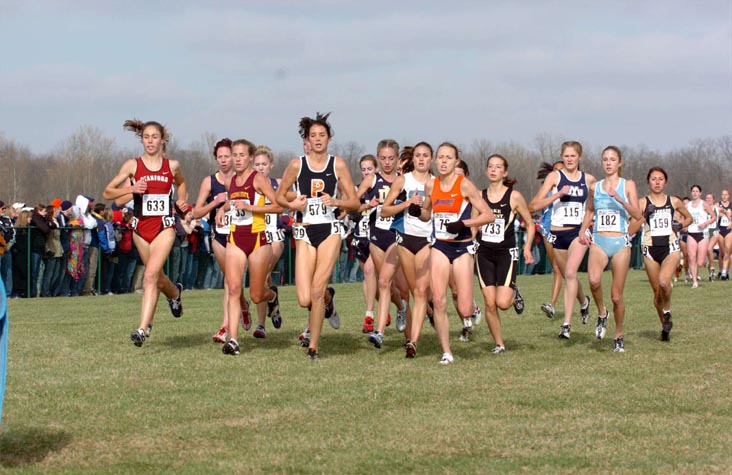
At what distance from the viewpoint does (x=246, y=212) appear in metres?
13.0

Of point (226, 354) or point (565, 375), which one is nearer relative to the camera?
point (565, 375)

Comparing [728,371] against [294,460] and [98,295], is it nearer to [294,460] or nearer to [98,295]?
[294,460]

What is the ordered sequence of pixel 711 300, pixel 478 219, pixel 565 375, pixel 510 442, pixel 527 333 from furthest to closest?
pixel 711 300, pixel 527 333, pixel 478 219, pixel 565 375, pixel 510 442

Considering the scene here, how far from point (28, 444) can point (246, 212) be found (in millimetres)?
5875

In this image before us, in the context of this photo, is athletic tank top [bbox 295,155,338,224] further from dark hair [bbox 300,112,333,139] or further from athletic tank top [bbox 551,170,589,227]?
athletic tank top [bbox 551,170,589,227]

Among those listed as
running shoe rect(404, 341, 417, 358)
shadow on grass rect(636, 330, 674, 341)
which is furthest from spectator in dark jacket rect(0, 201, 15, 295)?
shadow on grass rect(636, 330, 674, 341)

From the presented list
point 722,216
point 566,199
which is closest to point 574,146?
point 566,199

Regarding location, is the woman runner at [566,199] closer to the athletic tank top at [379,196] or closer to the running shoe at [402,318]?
the athletic tank top at [379,196]

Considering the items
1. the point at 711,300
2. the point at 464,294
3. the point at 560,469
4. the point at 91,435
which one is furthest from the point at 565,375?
the point at 711,300

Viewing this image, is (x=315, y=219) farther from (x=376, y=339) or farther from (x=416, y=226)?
(x=376, y=339)

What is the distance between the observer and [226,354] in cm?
1261

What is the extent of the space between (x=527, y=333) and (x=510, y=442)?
7998 mm

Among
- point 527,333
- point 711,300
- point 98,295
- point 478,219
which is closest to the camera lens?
point 478,219

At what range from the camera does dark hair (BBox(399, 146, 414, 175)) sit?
13.6m
